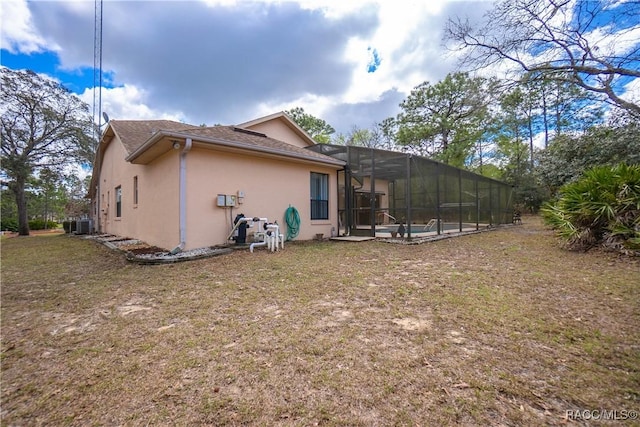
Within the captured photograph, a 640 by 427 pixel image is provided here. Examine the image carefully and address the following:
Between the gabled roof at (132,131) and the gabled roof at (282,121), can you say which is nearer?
the gabled roof at (132,131)

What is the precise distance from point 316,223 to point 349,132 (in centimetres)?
2198

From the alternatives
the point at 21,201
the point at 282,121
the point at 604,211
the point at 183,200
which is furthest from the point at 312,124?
the point at 604,211

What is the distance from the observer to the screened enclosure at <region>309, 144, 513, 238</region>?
857 centimetres

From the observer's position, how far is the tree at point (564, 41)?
7453 mm

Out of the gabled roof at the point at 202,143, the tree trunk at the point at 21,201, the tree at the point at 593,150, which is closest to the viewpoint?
the gabled roof at the point at 202,143

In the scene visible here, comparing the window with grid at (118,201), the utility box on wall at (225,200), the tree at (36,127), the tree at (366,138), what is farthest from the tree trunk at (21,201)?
the tree at (366,138)

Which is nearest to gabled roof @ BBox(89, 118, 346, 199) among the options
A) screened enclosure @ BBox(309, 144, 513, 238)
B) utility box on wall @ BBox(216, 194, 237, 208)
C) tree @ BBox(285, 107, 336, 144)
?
screened enclosure @ BBox(309, 144, 513, 238)

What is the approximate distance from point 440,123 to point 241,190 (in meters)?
18.6

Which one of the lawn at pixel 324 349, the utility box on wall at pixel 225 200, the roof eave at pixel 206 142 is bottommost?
the lawn at pixel 324 349

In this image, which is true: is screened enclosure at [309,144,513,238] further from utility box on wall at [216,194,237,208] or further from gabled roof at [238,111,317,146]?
utility box on wall at [216,194,237,208]

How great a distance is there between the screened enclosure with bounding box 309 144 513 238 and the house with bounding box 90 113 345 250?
0.57m

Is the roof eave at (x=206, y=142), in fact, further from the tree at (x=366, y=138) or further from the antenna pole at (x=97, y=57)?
the tree at (x=366, y=138)

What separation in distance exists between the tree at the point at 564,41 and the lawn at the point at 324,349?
7.19 metres

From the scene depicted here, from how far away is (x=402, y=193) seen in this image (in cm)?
1014
